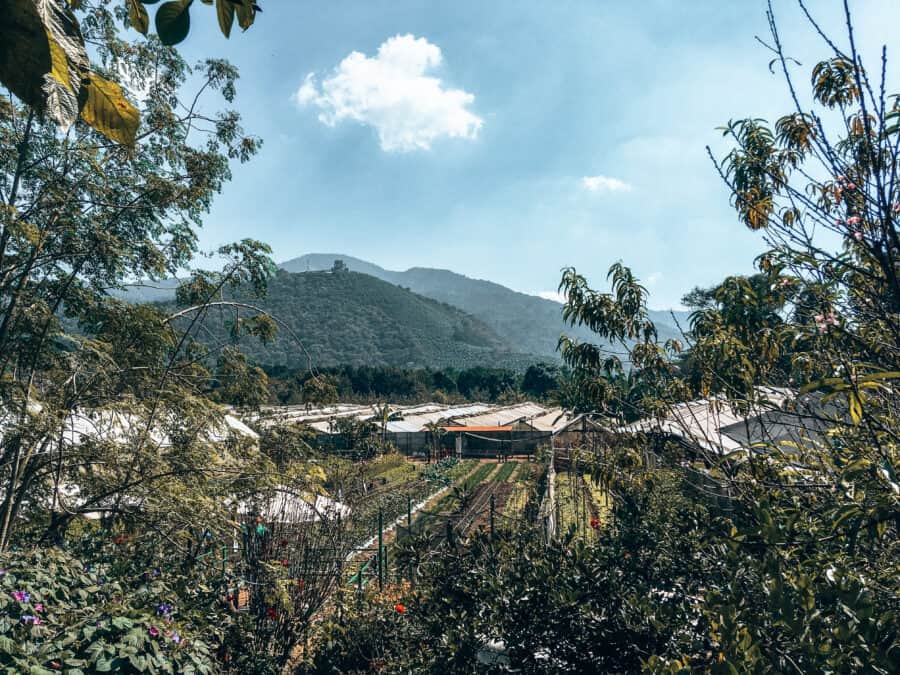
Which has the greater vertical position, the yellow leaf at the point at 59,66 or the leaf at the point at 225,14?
the leaf at the point at 225,14

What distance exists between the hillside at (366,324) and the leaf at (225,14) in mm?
71047

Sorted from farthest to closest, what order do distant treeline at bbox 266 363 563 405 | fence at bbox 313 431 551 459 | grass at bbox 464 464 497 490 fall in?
distant treeline at bbox 266 363 563 405, fence at bbox 313 431 551 459, grass at bbox 464 464 497 490

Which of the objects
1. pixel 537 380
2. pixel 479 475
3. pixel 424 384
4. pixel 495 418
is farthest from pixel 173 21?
pixel 537 380

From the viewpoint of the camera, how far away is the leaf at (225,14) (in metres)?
0.78

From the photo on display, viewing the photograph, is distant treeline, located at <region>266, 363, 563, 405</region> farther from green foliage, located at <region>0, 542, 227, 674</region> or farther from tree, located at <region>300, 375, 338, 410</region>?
green foliage, located at <region>0, 542, 227, 674</region>

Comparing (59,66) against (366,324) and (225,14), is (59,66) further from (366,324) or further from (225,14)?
(366,324)

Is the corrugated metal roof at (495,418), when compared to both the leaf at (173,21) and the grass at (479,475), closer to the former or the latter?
the grass at (479,475)

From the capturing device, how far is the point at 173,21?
73cm

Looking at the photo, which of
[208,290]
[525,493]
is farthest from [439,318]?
[208,290]

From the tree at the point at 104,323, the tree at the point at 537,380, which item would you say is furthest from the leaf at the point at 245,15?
the tree at the point at 537,380

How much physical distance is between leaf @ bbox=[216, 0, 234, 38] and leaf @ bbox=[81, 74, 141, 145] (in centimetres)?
20

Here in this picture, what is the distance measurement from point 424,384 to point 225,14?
51085 millimetres

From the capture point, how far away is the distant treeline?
142 feet

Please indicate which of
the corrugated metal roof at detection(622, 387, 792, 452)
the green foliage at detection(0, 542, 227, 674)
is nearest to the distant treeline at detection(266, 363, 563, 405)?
the green foliage at detection(0, 542, 227, 674)
